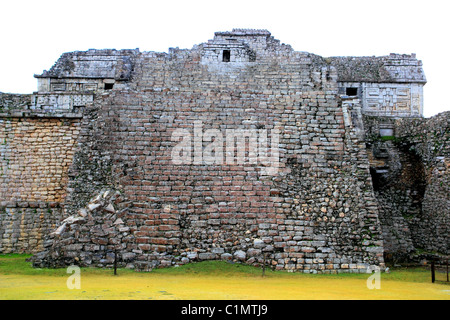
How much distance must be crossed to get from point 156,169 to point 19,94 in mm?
7980

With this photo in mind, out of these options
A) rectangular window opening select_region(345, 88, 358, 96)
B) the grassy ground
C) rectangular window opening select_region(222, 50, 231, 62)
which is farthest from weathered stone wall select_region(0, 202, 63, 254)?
rectangular window opening select_region(345, 88, 358, 96)

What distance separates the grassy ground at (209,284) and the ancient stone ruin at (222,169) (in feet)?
2.03

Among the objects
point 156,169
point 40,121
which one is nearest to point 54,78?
point 40,121

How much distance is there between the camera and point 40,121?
57.7ft

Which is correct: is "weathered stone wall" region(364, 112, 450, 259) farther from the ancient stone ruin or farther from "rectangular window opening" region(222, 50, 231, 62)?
"rectangular window opening" region(222, 50, 231, 62)

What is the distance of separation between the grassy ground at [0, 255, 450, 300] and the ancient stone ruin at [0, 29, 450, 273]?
62cm

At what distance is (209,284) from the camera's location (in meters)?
10.5

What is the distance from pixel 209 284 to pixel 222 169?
468 centimetres

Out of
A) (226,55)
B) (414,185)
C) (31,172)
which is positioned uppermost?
(226,55)

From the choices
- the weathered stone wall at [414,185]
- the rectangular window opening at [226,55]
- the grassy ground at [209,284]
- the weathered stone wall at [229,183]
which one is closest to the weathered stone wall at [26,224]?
the grassy ground at [209,284]

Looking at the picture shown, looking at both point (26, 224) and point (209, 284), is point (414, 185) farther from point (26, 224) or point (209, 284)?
point (26, 224)

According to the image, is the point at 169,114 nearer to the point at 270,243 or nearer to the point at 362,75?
the point at 270,243

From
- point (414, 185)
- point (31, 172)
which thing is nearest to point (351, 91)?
point (414, 185)

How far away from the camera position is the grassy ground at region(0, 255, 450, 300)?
29.1 feet
